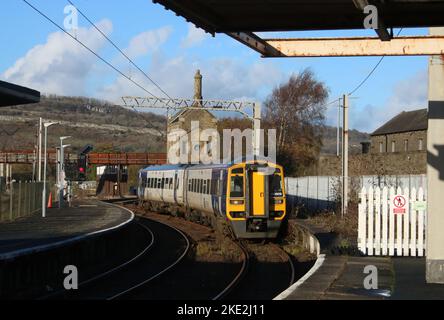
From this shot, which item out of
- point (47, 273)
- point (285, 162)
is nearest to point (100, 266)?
point (47, 273)

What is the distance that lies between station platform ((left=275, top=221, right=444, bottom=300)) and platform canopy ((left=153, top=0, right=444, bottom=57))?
11.7 ft

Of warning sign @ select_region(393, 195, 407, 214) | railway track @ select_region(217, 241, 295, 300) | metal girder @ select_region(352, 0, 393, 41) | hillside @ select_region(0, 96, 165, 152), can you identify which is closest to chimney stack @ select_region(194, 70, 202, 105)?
hillside @ select_region(0, 96, 165, 152)

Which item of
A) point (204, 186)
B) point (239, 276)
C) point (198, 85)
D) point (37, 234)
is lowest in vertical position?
point (239, 276)

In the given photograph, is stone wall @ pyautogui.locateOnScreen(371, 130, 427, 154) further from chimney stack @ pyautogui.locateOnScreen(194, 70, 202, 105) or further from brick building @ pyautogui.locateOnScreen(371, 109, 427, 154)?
chimney stack @ pyautogui.locateOnScreen(194, 70, 202, 105)

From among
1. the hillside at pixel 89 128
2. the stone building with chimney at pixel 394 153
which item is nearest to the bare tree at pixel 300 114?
the stone building with chimney at pixel 394 153

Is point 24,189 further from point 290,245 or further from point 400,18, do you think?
point 400,18

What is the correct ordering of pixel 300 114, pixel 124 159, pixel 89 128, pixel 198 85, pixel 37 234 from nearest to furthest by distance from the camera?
pixel 37 234, pixel 300 114, pixel 124 159, pixel 198 85, pixel 89 128

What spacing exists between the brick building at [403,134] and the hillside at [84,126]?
48008 mm

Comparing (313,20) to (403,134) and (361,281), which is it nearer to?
(361,281)

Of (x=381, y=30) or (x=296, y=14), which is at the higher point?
(x=296, y=14)

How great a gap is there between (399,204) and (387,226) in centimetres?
76

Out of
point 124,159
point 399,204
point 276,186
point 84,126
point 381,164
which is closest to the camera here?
point 399,204

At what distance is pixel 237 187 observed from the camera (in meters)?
23.3

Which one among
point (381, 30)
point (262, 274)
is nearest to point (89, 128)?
point (262, 274)
